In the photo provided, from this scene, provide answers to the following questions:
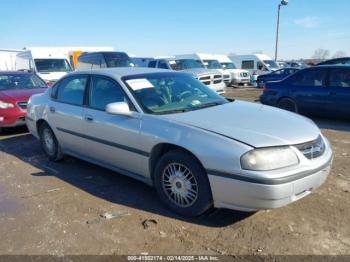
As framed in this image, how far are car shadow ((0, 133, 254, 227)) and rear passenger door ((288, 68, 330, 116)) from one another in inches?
235

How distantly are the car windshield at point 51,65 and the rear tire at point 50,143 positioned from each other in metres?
9.91

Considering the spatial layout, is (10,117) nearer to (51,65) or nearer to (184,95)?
(184,95)

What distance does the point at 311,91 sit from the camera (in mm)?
9406

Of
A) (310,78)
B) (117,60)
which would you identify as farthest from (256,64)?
(310,78)

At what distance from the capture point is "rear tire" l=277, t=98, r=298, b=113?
9.83 m

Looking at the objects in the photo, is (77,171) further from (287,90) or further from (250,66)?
(250,66)

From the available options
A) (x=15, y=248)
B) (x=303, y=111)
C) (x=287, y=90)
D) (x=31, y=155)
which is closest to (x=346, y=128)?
(x=303, y=111)

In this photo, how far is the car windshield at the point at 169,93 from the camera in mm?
4441

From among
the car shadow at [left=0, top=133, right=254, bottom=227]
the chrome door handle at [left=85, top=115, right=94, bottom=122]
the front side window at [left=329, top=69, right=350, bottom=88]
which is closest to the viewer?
the car shadow at [left=0, top=133, right=254, bottom=227]

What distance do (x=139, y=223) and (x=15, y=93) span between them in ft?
20.2

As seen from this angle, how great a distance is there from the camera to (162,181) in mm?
4152

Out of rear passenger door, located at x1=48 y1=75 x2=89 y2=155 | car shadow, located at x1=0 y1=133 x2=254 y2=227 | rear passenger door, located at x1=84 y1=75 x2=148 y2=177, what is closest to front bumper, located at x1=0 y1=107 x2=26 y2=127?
car shadow, located at x1=0 y1=133 x2=254 y2=227

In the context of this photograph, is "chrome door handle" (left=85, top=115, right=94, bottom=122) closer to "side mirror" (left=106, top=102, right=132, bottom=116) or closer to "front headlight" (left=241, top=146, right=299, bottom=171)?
"side mirror" (left=106, top=102, right=132, bottom=116)

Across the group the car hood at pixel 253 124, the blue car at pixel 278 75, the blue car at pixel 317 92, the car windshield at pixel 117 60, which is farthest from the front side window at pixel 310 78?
the blue car at pixel 278 75
